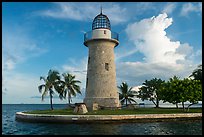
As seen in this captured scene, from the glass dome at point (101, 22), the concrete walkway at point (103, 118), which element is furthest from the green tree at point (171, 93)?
the glass dome at point (101, 22)

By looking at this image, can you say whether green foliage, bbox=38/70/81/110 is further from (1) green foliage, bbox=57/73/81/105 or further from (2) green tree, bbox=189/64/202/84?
(2) green tree, bbox=189/64/202/84

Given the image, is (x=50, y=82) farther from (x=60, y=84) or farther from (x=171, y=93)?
(x=171, y=93)

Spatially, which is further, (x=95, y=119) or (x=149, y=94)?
(x=149, y=94)

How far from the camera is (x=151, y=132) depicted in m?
23.4

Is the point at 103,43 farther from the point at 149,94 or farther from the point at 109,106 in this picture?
the point at 149,94

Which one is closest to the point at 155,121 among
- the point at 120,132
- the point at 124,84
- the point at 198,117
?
the point at 198,117

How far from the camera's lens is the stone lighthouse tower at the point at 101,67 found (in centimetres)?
4019

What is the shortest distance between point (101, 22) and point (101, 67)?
7112 mm

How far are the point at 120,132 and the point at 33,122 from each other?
41.6 feet

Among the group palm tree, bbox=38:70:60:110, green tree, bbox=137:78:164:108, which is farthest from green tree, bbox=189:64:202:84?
palm tree, bbox=38:70:60:110

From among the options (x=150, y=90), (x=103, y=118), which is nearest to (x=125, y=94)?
(x=150, y=90)

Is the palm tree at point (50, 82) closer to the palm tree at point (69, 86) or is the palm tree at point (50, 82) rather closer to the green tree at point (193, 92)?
the palm tree at point (69, 86)

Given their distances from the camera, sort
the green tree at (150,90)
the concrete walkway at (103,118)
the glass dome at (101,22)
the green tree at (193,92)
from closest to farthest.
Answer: the concrete walkway at (103,118) → the green tree at (193,92) → the glass dome at (101,22) → the green tree at (150,90)

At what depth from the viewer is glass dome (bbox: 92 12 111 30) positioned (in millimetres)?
41156
